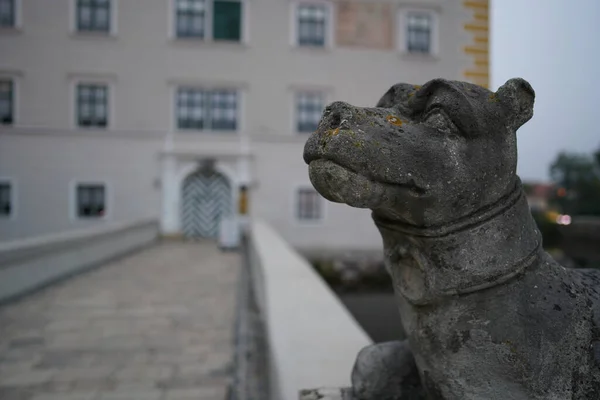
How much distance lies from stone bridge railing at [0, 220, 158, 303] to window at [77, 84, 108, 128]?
469cm

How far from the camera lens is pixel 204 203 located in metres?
13.8

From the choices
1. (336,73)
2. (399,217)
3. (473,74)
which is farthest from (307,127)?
(399,217)

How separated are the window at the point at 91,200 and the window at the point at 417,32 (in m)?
9.69

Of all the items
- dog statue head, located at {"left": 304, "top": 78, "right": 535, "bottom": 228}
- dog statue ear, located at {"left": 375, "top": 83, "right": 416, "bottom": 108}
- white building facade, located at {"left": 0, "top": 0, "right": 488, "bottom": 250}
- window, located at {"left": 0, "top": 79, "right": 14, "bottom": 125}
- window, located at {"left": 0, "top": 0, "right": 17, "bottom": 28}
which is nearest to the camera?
dog statue head, located at {"left": 304, "top": 78, "right": 535, "bottom": 228}

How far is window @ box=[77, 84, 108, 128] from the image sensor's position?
510 inches

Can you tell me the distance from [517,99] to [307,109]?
42.6 feet

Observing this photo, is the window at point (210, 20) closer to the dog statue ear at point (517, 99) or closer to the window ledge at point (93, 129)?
the window ledge at point (93, 129)

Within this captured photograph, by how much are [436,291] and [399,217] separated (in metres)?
0.21

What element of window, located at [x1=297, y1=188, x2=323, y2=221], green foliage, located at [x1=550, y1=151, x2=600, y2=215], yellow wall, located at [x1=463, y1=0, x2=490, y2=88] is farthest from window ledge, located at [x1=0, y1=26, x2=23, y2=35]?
green foliage, located at [x1=550, y1=151, x2=600, y2=215]

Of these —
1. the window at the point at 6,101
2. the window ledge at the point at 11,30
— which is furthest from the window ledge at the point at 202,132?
the window ledge at the point at 11,30

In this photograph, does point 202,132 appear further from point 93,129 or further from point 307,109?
point 307,109

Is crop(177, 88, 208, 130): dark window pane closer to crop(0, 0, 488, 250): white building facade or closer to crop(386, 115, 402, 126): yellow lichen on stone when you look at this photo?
crop(0, 0, 488, 250): white building facade

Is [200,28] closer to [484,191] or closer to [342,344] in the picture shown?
[342,344]

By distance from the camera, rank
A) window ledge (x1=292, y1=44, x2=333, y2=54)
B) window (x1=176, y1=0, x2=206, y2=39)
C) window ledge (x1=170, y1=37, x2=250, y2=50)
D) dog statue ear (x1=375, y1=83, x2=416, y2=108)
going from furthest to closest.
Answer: window ledge (x1=292, y1=44, x2=333, y2=54), window ledge (x1=170, y1=37, x2=250, y2=50), window (x1=176, y1=0, x2=206, y2=39), dog statue ear (x1=375, y1=83, x2=416, y2=108)
